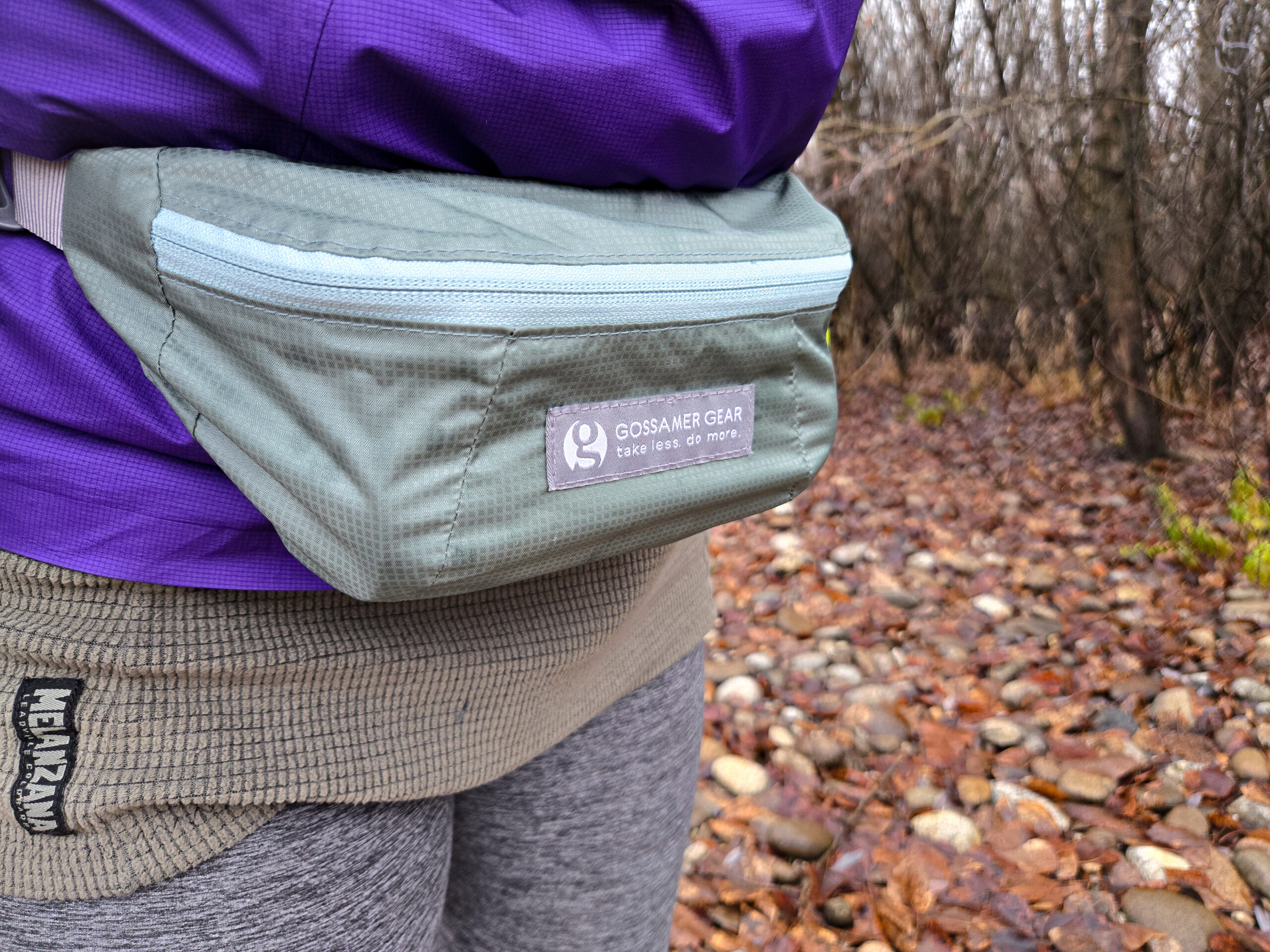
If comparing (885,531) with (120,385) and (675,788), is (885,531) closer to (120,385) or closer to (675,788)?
(675,788)

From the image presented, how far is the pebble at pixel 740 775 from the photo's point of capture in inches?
85.0

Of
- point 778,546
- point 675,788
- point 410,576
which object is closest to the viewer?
point 410,576

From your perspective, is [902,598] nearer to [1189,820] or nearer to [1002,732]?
[1002,732]

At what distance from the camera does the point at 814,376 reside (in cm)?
72

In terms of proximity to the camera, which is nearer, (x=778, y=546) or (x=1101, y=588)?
(x=1101, y=588)

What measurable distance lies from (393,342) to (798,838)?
1.74m

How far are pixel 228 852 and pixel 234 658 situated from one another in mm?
124

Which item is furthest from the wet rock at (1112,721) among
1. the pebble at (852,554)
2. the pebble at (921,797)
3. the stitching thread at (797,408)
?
the stitching thread at (797,408)

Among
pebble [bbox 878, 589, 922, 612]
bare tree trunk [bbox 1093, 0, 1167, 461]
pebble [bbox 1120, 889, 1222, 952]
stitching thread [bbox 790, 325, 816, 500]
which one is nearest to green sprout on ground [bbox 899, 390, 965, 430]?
bare tree trunk [bbox 1093, 0, 1167, 461]

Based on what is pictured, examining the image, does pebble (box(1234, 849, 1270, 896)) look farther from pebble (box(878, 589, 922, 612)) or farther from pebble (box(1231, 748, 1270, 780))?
pebble (box(878, 589, 922, 612))

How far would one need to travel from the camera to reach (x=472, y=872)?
86cm

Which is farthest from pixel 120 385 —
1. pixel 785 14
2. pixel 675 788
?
pixel 675 788

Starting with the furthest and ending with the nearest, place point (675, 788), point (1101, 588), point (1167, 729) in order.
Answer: point (1101, 588) < point (1167, 729) < point (675, 788)

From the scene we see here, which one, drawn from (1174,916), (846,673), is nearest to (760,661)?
(846,673)
